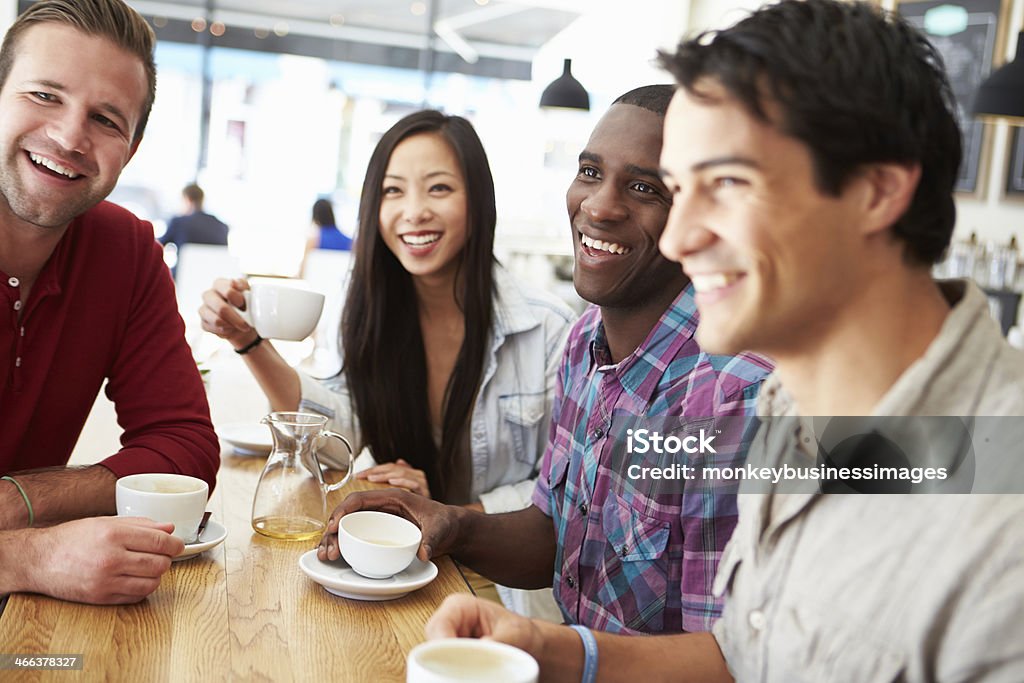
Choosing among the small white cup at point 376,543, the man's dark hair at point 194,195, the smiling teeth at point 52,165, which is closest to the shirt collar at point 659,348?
the small white cup at point 376,543

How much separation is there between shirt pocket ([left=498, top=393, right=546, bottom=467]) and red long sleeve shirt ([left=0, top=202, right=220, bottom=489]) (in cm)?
68

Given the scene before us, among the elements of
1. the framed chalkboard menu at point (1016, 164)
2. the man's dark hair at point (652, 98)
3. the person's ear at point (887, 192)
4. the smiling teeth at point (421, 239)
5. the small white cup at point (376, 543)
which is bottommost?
the small white cup at point (376, 543)

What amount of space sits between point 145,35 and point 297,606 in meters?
1.08

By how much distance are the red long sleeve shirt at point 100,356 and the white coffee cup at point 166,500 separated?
0.27 metres

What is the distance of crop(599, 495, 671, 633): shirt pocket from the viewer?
50.5 inches

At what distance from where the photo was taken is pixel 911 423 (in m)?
0.82

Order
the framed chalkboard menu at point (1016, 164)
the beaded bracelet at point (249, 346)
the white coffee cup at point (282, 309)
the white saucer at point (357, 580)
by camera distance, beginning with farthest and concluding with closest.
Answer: the framed chalkboard menu at point (1016, 164)
the beaded bracelet at point (249, 346)
the white coffee cup at point (282, 309)
the white saucer at point (357, 580)

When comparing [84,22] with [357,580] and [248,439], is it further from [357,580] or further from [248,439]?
[357,580]

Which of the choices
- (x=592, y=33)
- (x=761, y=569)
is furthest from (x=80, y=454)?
(x=592, y=33)

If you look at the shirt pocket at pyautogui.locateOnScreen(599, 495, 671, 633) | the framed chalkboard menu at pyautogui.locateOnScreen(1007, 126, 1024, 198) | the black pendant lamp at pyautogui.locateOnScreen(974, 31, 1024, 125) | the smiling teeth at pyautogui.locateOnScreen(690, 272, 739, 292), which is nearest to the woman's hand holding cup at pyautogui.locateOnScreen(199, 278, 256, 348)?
the shirt pocket at pyautogui.locateOnScreen(599, 495, 671, 633)

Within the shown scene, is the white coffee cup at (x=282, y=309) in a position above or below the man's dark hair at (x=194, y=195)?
below

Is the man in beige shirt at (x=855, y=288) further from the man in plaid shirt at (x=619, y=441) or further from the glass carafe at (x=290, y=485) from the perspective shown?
the glass carafe at (x=290, y=485)

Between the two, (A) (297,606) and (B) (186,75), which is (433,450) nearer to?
(A) (297,606)

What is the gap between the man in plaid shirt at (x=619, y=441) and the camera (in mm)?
1243
